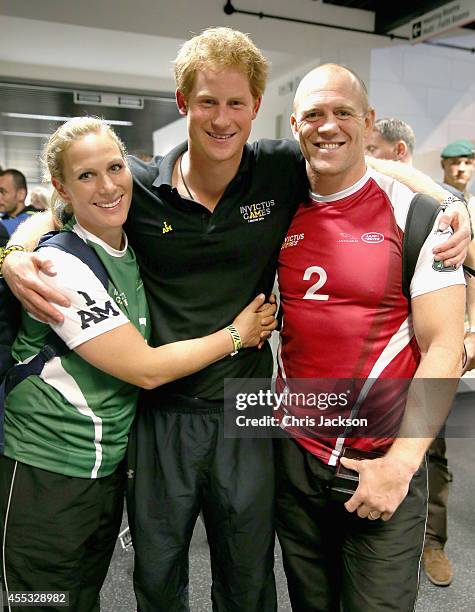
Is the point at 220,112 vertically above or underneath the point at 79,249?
above

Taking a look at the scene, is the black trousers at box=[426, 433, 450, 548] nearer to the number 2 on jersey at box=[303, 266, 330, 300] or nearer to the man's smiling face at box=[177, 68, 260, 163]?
the number 2 on jersey at box=[303, 266, 330, 300]

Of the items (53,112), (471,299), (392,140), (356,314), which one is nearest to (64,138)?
(356,314)

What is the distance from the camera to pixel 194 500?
1596 millimetres

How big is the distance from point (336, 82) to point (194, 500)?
1.23m

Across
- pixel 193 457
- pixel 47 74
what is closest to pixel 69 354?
pixel 193 457

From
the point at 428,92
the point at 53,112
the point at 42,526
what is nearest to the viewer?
the point at 42,526

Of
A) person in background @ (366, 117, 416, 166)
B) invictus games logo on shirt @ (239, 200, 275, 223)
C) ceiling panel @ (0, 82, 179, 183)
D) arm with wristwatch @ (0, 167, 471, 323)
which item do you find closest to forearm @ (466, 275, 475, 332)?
arm with wristwatch @ (0, 167, 471, 323)

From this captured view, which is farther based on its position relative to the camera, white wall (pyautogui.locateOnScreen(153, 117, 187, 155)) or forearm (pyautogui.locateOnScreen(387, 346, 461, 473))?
white wall (pyautogui.locateOnScreen(153, 117, 187, 155))

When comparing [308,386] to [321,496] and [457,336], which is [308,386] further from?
[457,336]

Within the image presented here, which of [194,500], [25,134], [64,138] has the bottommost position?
[194,500]

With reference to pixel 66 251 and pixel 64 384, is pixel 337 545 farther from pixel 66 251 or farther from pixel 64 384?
pixel 66 251

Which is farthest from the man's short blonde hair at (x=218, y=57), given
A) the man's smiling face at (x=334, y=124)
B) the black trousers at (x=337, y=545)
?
the black trousers at (x=337, y=545)

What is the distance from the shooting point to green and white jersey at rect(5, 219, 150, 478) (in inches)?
54.5

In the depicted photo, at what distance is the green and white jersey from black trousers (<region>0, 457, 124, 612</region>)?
0.04 metres
